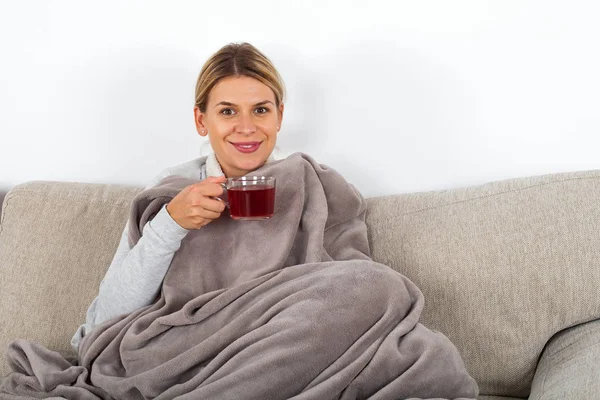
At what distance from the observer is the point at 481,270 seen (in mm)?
2004

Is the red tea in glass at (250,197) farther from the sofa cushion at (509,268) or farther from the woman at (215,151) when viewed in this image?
the sofa cushion at (509,268)

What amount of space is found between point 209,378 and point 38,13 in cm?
157

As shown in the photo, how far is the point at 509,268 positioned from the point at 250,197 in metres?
0.71

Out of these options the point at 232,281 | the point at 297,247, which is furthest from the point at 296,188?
the point at 232,281

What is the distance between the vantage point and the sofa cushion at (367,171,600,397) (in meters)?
1.96

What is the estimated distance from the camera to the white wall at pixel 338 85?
90.4 inches

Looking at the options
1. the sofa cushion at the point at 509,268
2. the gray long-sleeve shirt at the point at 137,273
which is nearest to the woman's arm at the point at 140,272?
the gray long-sleeve shirt at the point at 137,273

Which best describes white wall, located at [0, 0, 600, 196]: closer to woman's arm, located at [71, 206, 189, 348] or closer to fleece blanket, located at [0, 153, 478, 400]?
fleece blanket, located at [0, 153, 478, 400]

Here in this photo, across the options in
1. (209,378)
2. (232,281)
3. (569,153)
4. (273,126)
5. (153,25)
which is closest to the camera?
(209,378)

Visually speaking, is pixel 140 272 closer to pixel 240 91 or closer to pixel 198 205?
pixel 198 205

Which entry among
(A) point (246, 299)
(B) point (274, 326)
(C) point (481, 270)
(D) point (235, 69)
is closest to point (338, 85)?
(D) point (235, 69)

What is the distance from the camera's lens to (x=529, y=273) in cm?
197

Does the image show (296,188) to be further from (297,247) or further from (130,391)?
(130,391)

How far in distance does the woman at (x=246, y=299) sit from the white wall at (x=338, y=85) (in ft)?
1.03
